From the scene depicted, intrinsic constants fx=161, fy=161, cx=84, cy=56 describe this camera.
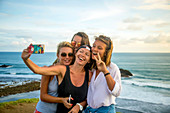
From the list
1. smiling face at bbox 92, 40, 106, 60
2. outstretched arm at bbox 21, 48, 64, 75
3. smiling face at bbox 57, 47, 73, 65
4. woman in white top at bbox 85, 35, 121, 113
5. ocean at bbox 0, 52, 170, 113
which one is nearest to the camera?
outstretched arm at bbox 21, 48, 64, 75

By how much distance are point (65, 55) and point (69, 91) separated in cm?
105

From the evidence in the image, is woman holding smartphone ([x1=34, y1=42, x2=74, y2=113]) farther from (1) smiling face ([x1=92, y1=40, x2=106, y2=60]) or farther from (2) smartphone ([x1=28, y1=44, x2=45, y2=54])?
(1) smiling face ([x1=92, y1=40, x2=106, y2=60])

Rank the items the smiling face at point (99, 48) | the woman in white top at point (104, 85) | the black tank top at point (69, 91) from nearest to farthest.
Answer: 1. the woman in white top at point (104, 85)
2. the black tank top at point (69, 91)
3. the smiling face at point (99, 48)

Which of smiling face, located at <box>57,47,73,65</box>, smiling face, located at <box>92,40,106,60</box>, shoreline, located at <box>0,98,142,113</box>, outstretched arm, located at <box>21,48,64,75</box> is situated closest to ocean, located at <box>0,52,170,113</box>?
shoreline, located at <box>0,98,142,113</box>

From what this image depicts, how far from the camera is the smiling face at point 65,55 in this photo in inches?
165

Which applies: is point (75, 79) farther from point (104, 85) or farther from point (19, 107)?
point (19, 107)

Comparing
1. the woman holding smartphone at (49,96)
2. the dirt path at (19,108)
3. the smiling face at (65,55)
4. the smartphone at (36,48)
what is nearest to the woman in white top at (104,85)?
the woman holding smartphone at (49,96)

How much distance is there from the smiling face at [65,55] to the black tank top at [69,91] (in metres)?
0.59

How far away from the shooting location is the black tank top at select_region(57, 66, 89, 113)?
11.5ft

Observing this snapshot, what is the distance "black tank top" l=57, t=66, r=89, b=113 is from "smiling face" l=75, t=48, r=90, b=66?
0.33 meters

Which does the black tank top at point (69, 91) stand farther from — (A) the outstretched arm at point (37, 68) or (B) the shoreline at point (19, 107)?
(B) the shoreline at point (19, 107)

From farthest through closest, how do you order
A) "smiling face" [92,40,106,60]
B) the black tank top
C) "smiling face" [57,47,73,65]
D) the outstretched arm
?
1. "smiling face" [57,47,73,65]
2. "smiling face" [92,40,106,60]
3. the black tank top
4. the outstretched arm

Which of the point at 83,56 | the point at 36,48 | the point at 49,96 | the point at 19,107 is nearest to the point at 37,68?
the point at 36,48

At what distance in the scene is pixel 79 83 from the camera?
3.64 meters
